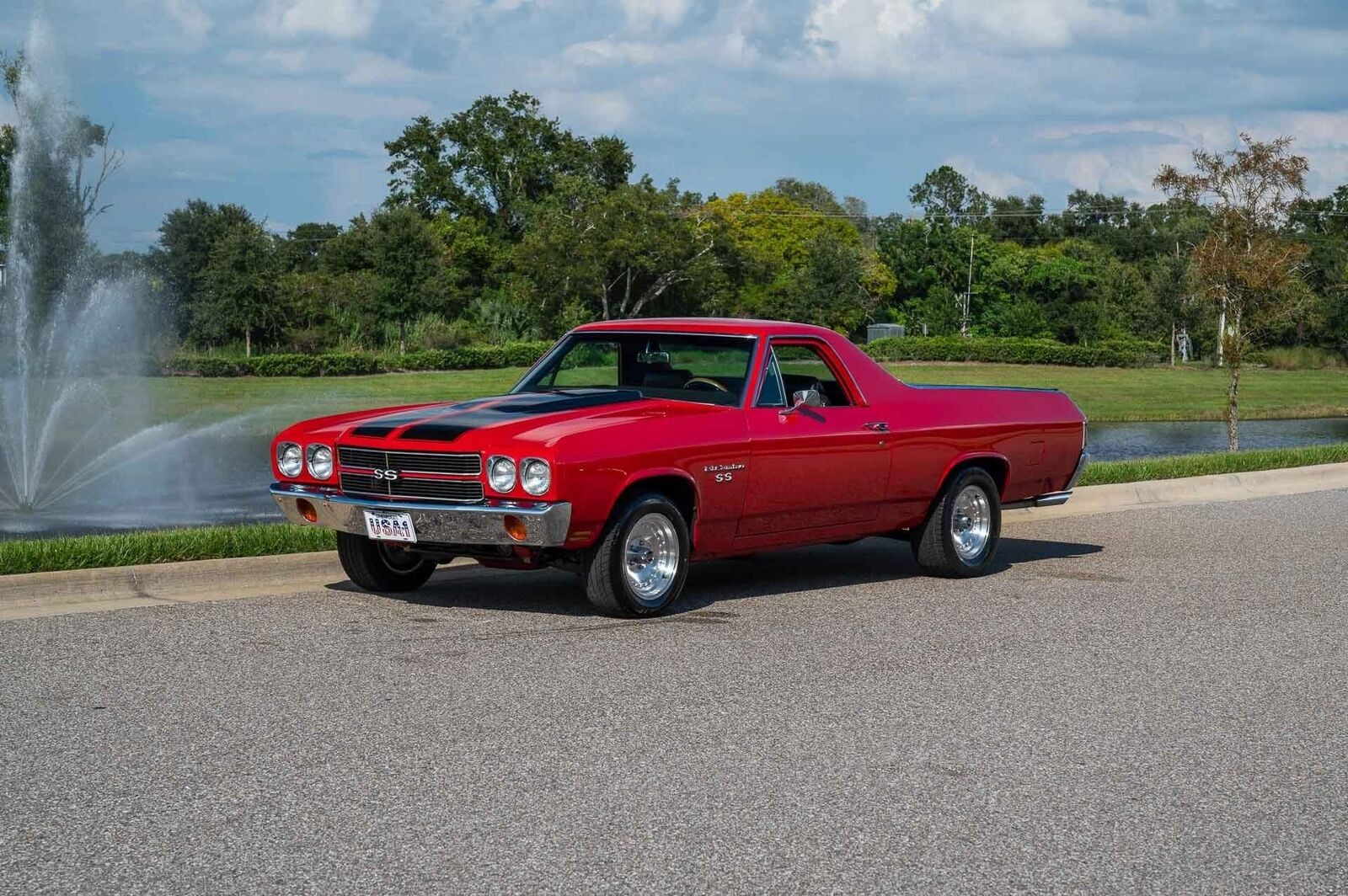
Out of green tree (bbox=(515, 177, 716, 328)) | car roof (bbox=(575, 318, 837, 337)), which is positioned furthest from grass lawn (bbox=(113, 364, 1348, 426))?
car roof (bbox=(575, 318, 837, 337))

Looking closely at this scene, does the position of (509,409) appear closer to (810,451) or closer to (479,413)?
(479,413)

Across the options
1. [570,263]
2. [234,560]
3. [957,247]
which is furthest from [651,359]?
[957,247]

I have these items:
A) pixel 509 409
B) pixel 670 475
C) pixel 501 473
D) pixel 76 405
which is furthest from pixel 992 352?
pixel 501 473

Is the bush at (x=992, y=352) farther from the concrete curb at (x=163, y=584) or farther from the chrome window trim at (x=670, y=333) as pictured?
the concrete curb at (x=163, y=584)

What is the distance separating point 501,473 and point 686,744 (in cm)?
265

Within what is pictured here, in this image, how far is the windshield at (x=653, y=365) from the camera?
9.81 m

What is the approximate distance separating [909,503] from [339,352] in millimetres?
36069

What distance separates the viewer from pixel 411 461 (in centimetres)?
877

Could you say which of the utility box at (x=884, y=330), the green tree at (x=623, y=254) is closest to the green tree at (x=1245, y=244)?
the green tree at (x=623, y=254)

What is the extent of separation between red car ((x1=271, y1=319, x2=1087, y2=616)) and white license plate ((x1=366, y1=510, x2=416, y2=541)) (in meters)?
0.01

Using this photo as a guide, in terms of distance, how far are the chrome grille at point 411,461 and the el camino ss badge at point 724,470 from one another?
1.38 meters

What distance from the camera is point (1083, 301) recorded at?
272ft

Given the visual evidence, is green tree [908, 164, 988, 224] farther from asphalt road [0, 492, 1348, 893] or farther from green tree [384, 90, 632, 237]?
asphalt road [0, 492, 1348, 893]

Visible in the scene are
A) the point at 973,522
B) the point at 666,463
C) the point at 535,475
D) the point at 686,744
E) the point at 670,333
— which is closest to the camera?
the point at 686,744
